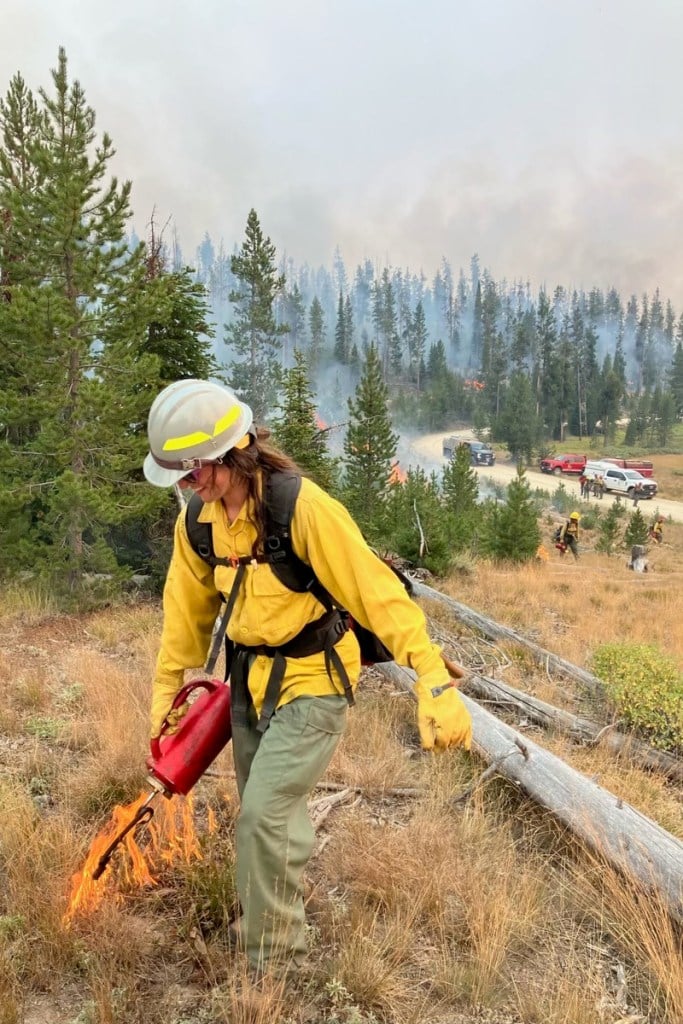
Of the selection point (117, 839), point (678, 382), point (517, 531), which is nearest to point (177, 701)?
point (117, 839)

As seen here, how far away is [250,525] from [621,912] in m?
2.20

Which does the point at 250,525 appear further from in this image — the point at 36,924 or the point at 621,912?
the point at 621,912

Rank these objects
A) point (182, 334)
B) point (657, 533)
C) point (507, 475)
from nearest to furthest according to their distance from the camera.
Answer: point (182, 334) → point (657, 533) → point (507, 475)

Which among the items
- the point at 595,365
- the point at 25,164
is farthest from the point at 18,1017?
the point at 595,365

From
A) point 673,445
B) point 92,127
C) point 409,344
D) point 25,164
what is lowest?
point 673,445

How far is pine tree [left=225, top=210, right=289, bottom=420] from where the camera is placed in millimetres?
45469

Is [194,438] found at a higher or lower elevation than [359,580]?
higher

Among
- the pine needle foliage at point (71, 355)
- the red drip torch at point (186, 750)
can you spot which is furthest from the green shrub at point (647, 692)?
the pine needle foliage at point (71, 355)

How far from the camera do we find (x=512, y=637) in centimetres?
752

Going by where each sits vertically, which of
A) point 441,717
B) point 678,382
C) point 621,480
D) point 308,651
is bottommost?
point 621,480

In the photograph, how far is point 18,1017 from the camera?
1.97 m

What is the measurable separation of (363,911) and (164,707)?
3.72ft

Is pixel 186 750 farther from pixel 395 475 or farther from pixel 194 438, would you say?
pixel 395 475

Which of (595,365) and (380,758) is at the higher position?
(595,365)
